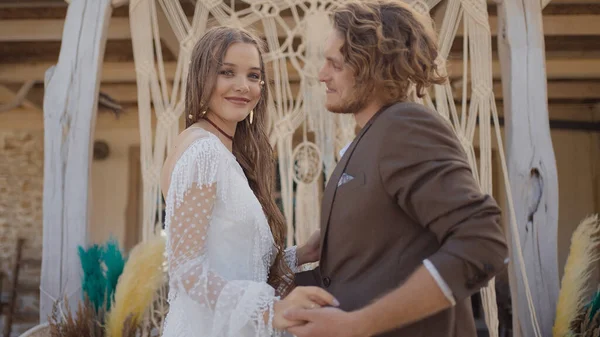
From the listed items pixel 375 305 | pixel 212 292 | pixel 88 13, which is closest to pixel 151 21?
pixel 88 13

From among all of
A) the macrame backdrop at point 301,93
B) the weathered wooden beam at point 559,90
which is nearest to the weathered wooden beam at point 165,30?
the macrame backdrop at point 301,93

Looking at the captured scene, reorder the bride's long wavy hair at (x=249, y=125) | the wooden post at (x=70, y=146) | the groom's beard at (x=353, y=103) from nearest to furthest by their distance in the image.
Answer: the groom's beard at (x=353, y=103), the bride's long wavy hair at (x=249, y=125), the wooden post at (x=70, y=146)

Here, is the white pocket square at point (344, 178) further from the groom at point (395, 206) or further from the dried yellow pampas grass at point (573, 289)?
the dried yellow pampas grass at point (573, 289)

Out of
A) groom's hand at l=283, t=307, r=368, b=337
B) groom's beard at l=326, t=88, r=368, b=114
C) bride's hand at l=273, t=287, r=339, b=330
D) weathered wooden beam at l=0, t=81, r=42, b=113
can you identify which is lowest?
groom's hand at l=283, t=307, r=368, b=337

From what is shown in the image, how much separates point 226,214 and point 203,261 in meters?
0.16

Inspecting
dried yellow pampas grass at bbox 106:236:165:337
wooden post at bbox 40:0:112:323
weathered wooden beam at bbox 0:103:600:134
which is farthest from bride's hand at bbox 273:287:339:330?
weathered wooden beam at bbox 0:103:600:134

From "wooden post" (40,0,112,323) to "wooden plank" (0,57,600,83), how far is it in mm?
2255

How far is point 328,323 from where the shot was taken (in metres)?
1.24

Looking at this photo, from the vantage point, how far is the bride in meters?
1.45

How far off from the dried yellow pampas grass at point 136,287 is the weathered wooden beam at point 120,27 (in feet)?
6.46

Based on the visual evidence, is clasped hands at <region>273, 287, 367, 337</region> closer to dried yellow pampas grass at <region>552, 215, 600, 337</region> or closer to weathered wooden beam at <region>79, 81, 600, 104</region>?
dried yellow pampas grass at <region>552, 215, 600, 337</region>

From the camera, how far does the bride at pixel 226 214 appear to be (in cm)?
145

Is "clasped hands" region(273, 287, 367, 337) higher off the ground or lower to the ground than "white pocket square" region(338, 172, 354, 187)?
lower

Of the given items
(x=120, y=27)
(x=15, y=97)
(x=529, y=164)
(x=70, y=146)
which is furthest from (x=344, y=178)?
(x=15, y=97)
